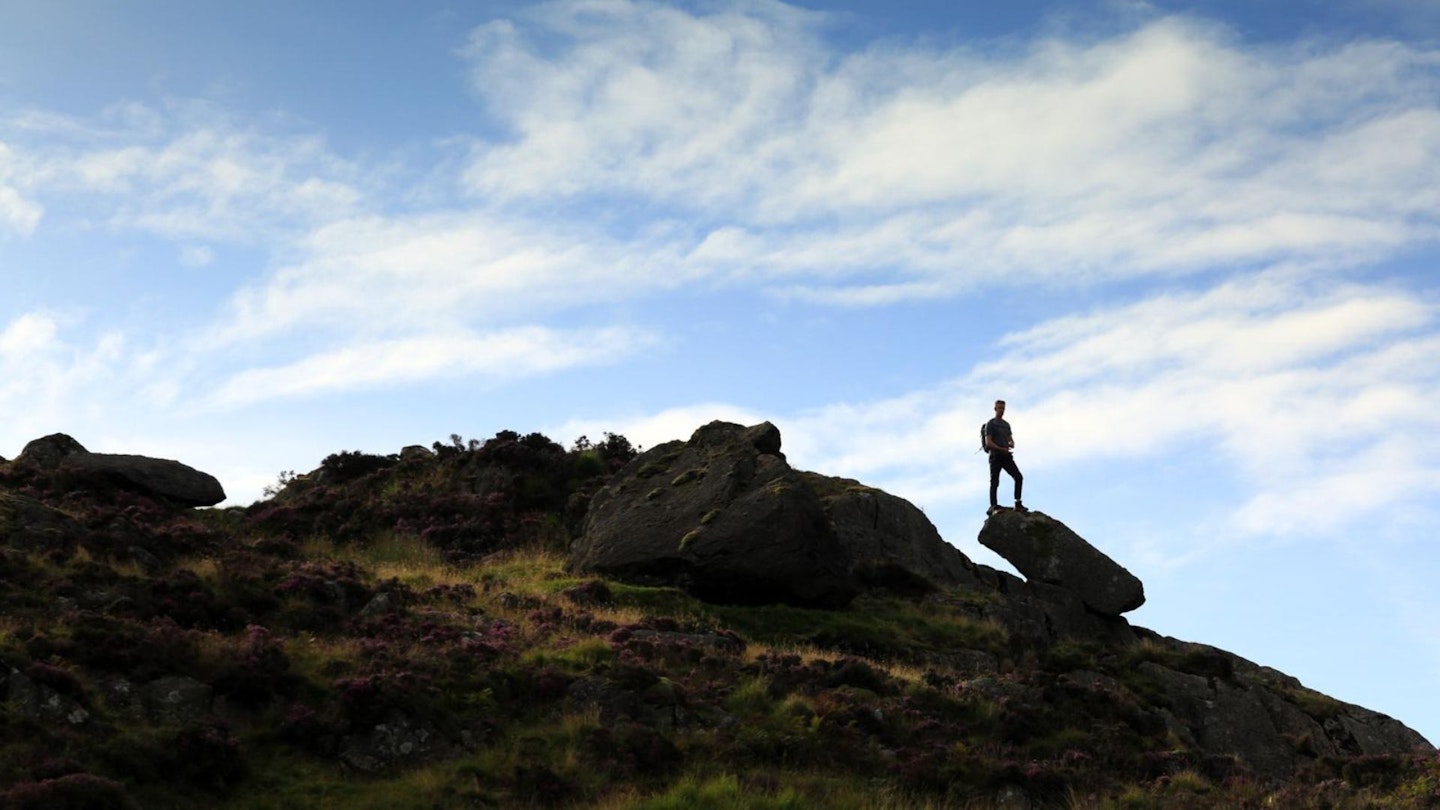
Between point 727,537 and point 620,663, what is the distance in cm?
911

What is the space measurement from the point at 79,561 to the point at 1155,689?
24881 millimetres

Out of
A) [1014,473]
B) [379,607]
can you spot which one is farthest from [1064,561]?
[379,607]

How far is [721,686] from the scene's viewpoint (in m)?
23.1

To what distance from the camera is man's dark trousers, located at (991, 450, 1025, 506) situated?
121ft

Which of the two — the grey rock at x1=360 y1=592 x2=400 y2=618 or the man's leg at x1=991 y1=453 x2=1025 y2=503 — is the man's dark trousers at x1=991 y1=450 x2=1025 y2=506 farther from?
the grey rock at x1=360 y1=592 x2=400 y2=618

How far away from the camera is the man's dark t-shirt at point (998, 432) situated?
36.6 m

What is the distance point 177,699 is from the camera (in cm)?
1983

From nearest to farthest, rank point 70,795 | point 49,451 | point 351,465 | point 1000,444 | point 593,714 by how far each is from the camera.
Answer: point 70,795 → point 593,714 → point 1000,444 → point 49,451 → point 351,465

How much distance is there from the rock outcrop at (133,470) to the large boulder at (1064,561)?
2582 centimetres

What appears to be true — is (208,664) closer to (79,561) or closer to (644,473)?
(79,561)

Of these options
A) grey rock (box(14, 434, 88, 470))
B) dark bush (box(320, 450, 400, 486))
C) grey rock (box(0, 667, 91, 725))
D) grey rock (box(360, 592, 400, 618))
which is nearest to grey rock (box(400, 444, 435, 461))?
dark bush (box(320, 450, 400, 486))

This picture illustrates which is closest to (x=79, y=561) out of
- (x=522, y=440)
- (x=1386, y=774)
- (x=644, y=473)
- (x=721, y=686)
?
(x=721, y=686)

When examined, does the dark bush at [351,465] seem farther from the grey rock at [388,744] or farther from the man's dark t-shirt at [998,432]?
the grey rock at [388,744]

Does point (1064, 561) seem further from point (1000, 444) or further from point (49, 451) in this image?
point (49, 451)
